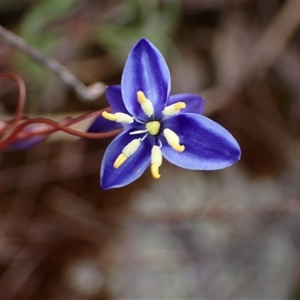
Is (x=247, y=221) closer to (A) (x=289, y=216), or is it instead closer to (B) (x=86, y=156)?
(A) (x=289, y=216)

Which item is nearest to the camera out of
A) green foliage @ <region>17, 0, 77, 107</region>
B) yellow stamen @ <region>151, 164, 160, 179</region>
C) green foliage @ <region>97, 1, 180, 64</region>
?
yellow stamen @ <region>151, 164, 160, 179</region>

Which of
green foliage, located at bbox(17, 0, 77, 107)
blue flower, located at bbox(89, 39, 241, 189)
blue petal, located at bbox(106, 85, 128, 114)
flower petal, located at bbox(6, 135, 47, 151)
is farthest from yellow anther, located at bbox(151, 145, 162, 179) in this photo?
green foliage, located at bbox(17, 0, 77, 107)

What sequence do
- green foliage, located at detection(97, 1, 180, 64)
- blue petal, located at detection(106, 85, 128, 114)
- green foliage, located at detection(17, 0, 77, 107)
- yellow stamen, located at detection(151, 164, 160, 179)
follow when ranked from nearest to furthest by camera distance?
yellow stamen, located at detection(151, 164, 160, 179), blue petal, located at detection(106, 85, 128, 114), green foliage, located at detection(17, 0, 77, 107), green foliage, located at detection(97, 1, 180, 64)

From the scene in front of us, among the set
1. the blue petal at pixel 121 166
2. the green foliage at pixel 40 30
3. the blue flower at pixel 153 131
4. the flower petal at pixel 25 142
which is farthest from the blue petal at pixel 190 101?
the green foliage at pixel 40 30

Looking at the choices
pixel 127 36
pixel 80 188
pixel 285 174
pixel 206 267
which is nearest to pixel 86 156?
pixel 80 188

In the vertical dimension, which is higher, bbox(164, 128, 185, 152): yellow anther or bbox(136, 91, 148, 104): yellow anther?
bbox(136, 91, 148, 104): yellow anther

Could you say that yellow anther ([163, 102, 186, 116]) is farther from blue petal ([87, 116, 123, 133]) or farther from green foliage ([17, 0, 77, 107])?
green foliage ([17, 0, 77, 107])
